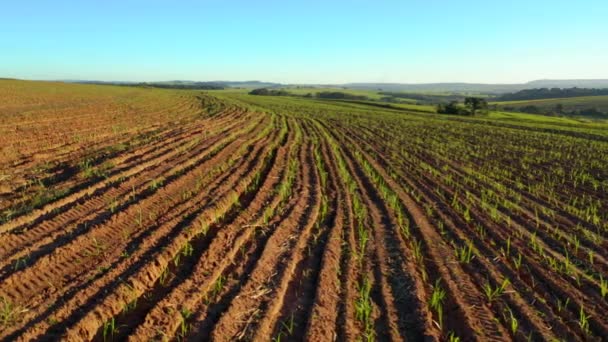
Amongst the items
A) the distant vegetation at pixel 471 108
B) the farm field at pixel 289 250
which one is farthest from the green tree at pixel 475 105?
the farm field at pixel 289 250

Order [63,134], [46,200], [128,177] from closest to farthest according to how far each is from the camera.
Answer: [46,200] → [128,177] → [63,134]

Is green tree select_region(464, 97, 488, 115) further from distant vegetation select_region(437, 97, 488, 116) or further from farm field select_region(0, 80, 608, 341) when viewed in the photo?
farm field select_region(0, 80, 608, 341)

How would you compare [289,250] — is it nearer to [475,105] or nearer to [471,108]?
[475,105]

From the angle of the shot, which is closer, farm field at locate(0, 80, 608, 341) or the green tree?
farm field at locate(0, 80, 608, 341)

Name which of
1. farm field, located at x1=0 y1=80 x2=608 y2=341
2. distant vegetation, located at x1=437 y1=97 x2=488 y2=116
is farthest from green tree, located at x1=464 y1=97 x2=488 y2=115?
farm field, located at x1=0 y1=80 x2=608 y2=341

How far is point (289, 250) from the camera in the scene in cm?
610

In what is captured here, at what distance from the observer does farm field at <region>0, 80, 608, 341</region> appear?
4.30 m

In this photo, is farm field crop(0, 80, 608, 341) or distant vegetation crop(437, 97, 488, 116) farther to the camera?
distant vegetation crop(437, 97, 488, 116)

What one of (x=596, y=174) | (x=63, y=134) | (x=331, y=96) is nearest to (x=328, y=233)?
(x=596, y=174)

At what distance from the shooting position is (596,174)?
1302cm

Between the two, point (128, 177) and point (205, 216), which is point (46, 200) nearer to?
point (128, 177)

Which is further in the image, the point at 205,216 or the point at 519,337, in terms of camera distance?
the point at 205,216

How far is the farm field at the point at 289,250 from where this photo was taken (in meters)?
4.30

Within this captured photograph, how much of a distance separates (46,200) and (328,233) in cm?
530
